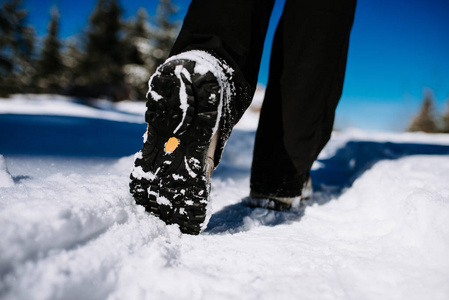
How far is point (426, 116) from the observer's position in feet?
53.3

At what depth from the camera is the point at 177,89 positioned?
27.3 inches

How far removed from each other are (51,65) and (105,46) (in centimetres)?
379

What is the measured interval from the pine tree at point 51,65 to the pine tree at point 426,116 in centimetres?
1953

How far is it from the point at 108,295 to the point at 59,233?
0.13 m

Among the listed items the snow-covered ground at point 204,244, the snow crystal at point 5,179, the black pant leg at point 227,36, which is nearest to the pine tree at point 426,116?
the snow-covered ground at point 204,244

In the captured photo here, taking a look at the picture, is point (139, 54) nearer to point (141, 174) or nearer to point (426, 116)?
point (141, 174)

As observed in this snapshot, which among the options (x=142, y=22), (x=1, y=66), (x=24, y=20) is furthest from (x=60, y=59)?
(x=1, y=66)

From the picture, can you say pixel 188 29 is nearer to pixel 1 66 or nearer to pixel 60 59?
pixel 1 66

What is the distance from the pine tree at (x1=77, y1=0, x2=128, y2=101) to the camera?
14.1 metres

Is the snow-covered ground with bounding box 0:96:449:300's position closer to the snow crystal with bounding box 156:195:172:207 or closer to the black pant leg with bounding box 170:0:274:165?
the snow crystal with bounding box 156:195:172:207

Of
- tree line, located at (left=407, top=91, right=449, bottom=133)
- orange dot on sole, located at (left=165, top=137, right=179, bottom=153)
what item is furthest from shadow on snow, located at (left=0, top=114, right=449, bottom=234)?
tree line, located at (left=407, top=91, right=449, bottom=133)

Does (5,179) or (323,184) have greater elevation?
(5,179)

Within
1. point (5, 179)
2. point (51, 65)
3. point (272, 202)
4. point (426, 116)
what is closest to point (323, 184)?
point (272, 202)

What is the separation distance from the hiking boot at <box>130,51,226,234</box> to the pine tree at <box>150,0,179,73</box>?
48.4 ft
